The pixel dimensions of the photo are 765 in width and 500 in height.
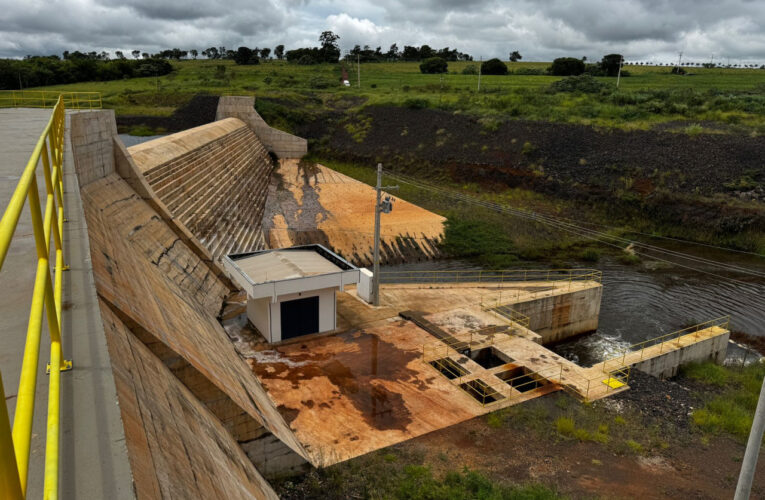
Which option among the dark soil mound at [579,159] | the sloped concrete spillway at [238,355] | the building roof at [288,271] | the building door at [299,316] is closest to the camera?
the sloped concrete spillway at [238,355]

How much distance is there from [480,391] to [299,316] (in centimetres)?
664

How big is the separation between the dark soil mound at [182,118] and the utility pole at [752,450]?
192 ft

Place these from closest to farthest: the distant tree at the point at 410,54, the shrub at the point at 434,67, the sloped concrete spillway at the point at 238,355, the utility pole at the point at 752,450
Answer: the sloped concrete spillway at the point at 238,355 < the utility pole at the point at 752,450 < the shrub at the point at 434,67 < the distant tree at the point at 410,54

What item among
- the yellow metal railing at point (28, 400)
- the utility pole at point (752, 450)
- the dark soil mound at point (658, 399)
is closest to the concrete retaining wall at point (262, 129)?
the dark soil mound at point (658, 399)

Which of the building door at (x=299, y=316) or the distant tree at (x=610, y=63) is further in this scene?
the distant tree at (x=610, y=63)

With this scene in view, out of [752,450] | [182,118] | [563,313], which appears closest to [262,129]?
[182,118]

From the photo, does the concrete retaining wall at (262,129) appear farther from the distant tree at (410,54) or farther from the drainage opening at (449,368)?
the distant tree at (410,54)

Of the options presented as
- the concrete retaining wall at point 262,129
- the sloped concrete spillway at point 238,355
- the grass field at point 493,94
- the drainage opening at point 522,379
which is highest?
the grass field at point 493,94

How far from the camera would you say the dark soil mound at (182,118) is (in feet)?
196

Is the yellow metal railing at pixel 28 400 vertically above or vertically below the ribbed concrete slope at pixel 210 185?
above

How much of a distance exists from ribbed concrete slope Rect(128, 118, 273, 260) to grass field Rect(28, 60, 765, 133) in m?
25.9

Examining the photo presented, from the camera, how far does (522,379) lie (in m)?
17.9

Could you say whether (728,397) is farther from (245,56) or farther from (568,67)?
(245,56)

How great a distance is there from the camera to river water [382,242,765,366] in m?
24.1
